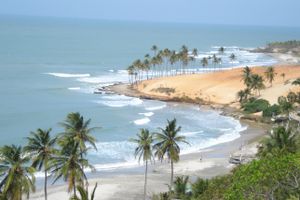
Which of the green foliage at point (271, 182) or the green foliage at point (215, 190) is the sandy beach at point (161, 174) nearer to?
the green foliage at point (215, 190)

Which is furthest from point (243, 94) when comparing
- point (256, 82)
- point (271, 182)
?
point (271, 182)

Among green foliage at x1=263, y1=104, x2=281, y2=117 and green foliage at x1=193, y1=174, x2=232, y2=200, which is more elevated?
green foliage at x1=193, y1=174, x2=232, y2=200

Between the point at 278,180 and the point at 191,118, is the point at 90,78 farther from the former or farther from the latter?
the point at 278,180

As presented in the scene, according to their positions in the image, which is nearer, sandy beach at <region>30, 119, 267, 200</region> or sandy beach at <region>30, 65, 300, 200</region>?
sandy beach at <region>30, 119, 267, 200</region>

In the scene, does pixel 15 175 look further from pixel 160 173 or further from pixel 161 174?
pixel 160 173

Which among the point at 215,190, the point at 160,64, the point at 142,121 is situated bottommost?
the point at 142,121

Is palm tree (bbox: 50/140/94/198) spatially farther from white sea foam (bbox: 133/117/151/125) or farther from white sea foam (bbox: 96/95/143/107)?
Answer: white sea foam (bbox: 96/95/143/107)

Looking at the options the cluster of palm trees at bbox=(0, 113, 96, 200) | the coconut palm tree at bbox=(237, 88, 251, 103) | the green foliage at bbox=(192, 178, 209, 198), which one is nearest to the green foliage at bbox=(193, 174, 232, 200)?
the green foliage at bbox=(192, 178, 209, 198)
